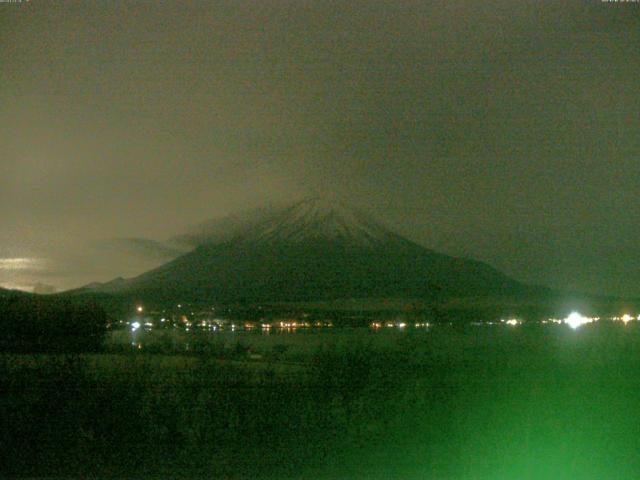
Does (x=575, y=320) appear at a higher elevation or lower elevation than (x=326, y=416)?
Result: higher

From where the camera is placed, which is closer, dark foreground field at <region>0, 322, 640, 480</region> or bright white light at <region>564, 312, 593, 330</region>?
dark foreground field at <region>0, 322, 640, 480</region>

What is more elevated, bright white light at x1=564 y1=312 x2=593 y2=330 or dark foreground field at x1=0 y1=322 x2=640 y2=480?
bright white light at x1=564 y1=312 x2=593 y2=330

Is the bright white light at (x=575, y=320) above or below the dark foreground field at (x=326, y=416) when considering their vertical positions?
above

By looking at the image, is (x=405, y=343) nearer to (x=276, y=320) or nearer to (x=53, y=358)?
(x=53, y=358)

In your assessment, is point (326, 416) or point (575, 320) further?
point (575, 320)

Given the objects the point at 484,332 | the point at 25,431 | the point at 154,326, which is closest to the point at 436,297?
the point at 484,332
